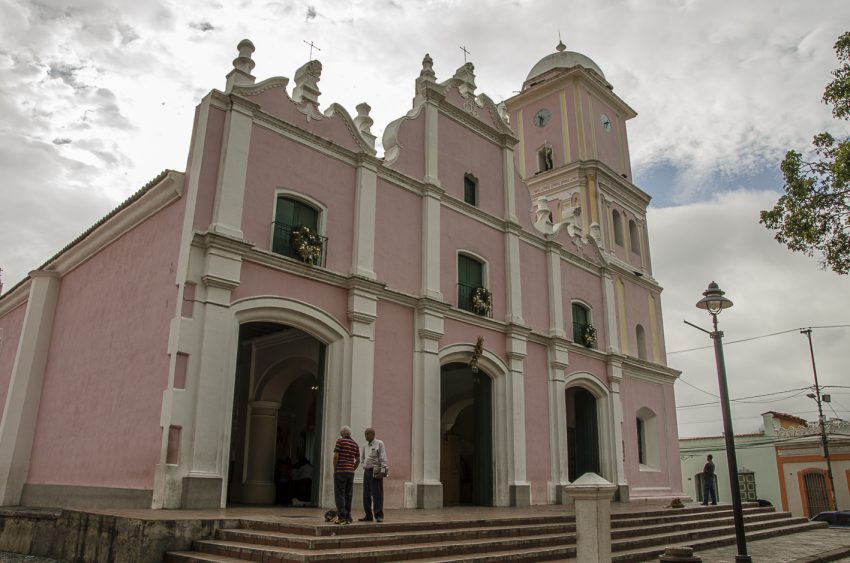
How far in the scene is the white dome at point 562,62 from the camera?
27141 mm

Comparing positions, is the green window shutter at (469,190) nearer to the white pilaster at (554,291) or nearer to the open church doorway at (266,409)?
the white pilaster at (554,291)

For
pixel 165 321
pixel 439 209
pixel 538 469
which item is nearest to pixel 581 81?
pixel 439 209

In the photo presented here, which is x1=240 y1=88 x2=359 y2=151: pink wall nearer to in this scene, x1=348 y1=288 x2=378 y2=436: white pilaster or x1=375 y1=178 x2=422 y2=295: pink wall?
x1=375 y1=178 x2=422 y2=295: pink wall

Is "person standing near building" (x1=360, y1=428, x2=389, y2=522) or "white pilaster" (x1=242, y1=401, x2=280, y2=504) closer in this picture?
"person standing near building" (x1=360, y1=428, x2=389, y2=522)

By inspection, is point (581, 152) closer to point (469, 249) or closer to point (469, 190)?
point (469, 190)

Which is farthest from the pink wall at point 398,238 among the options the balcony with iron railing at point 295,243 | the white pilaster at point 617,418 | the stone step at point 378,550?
the white pilaster at point 617,418

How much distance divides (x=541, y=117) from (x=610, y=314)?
8.78m

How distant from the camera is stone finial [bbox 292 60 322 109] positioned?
15.4 metres

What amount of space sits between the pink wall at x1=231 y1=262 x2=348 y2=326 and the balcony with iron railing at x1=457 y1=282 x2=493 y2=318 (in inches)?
153

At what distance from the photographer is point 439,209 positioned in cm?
1758

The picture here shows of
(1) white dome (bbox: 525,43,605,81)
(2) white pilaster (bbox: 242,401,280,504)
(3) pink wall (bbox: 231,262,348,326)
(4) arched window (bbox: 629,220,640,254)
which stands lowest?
(2) white pilaster (bbox: 242,401,280,504)

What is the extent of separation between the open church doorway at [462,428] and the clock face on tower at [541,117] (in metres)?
11.3

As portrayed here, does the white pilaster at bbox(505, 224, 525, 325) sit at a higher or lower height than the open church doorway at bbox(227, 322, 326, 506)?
higher

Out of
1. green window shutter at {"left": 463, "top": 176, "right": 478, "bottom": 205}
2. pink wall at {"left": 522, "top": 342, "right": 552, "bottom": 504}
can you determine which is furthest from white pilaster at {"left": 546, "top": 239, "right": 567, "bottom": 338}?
green window shutter at {"left": 463, "top": 176, "right": 478, "bottom": 205}
